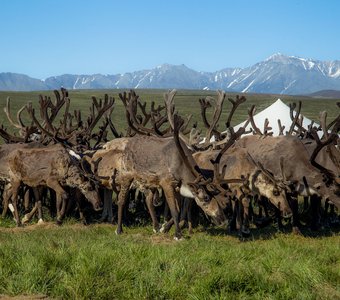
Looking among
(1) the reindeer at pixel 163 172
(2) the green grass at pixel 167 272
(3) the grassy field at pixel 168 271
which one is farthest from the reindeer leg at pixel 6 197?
(2) the green grass at pixel 167 272

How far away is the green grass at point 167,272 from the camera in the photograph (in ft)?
20.4

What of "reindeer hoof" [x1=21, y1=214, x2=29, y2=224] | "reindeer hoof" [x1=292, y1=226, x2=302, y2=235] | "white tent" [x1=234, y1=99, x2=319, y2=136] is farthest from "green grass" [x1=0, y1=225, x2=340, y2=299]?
"white tent" [x1=234, y1=99, x2=319, y2=136]

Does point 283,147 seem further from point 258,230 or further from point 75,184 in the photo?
point 75,184

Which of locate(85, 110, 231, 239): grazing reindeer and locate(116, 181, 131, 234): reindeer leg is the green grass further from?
locate(116, 181, 131, 234): reindeer leg

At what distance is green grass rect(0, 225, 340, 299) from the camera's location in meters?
6.21

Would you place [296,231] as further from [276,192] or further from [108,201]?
[108,201]

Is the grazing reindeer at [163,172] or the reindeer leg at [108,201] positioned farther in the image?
the reindeer leg at [108,201]

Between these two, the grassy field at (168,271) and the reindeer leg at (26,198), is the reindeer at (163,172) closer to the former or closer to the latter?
the grassy field at (168,271)

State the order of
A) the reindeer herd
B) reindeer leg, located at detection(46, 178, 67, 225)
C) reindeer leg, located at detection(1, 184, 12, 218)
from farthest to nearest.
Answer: reindeer leg, located at detection(1, 184, 12, 218)
reindeer leg, located at detection(46, 178, 67, 225)
the reindeer herd

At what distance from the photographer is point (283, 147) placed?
11.8 m

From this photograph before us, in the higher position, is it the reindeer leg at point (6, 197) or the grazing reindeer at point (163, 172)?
the grazing reindeer at point (163, 172)

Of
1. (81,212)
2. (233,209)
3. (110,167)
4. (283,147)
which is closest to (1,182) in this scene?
(81,212)

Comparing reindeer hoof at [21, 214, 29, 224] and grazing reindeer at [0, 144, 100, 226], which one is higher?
grazing reindeer at [0, 144, 100, 226]

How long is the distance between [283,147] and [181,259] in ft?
17.1
